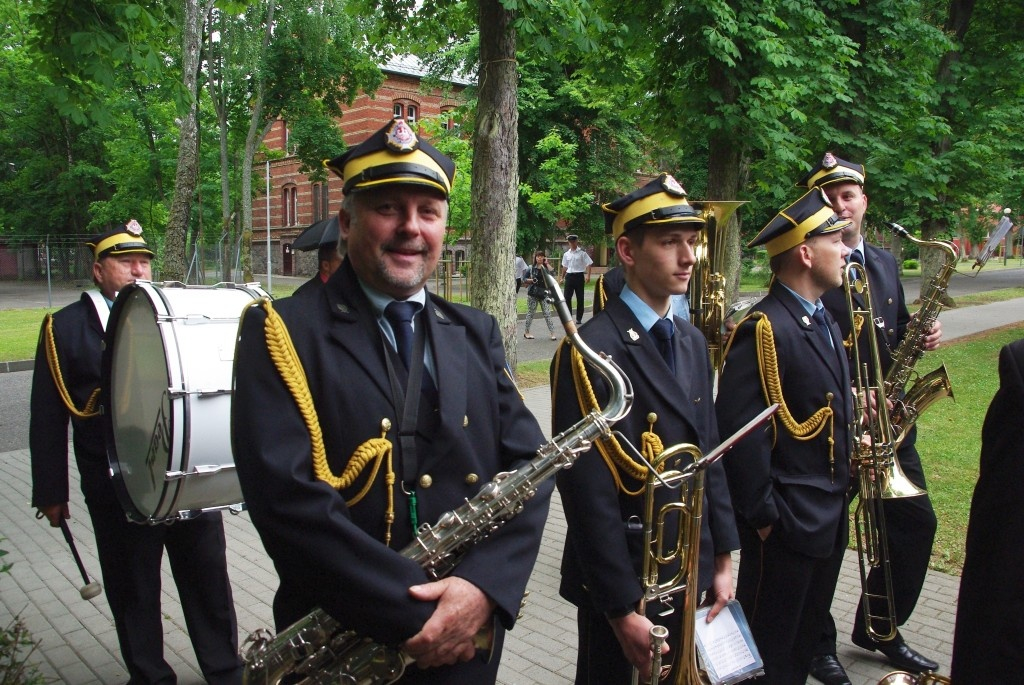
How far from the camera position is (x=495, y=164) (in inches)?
308

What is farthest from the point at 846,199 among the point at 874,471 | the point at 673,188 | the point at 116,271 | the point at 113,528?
the point at 113,528

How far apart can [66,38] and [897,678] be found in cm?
548

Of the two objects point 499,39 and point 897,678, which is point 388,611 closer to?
point 897,678

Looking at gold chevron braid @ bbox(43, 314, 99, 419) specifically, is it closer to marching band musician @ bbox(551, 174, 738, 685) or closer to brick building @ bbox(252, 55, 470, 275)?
marching band musician @ bbox(551, 174, 738, 685)

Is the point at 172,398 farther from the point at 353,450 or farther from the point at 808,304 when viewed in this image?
the point at 808,304

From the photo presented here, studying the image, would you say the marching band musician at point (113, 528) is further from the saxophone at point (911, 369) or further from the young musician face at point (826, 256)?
the saxophone at point (911, 369)

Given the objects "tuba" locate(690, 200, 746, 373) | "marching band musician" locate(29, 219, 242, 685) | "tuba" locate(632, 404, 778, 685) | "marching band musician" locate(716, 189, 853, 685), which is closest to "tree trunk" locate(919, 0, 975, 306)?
"tuba" locate(690, 200, 746, 373)

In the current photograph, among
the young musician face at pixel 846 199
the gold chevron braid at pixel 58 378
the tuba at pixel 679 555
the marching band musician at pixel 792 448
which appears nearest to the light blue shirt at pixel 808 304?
the marching band musician at pixel 792 448

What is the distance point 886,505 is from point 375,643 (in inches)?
124

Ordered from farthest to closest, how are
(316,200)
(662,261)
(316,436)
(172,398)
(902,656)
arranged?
1. (316,200)
2. (902,656)
3. (172,398)
4. (662,261)
5. (316,436)

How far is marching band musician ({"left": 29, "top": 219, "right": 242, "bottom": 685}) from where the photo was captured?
13.3 ft

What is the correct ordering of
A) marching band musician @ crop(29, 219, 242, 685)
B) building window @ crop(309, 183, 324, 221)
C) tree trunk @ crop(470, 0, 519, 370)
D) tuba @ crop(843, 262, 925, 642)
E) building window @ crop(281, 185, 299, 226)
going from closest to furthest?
marching band musician @ crop(29, 219, 242, 685)
tuba @ crop(843, 262, 925, 642)
tree trunk @ crop(470, 0, 519, 370)
building window @ crop(309, 183, 324, 221)
building window @ crop(281, 185, 299, 226)

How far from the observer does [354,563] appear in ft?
6.88

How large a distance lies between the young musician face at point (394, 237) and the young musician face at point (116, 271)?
2494 mm
